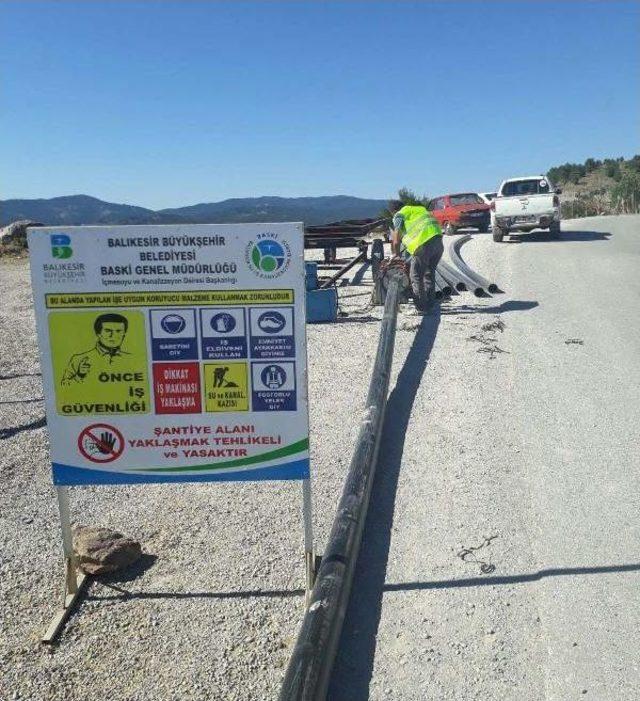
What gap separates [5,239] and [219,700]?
84.9 feet

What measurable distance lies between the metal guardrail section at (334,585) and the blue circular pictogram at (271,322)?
1.14m

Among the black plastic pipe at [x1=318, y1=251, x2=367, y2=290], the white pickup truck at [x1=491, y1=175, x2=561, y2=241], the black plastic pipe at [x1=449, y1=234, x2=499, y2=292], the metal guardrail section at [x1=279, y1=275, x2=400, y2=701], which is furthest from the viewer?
the white pickup truck at [x1=491, y1=175, x2=561, y2=241]

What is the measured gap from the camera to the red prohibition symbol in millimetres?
3846

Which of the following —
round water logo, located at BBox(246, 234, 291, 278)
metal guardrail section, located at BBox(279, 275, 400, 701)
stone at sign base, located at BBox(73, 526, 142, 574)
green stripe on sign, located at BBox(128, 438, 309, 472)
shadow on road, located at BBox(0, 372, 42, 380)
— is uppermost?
round water logo, located at BBox(246, 234, 291, 278)

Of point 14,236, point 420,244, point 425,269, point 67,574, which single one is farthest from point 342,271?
point 14,236

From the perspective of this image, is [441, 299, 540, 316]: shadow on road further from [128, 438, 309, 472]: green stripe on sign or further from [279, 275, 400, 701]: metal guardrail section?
[128, 438, 309, 472]: green stripe on sign

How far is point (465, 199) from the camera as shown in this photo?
27031mm

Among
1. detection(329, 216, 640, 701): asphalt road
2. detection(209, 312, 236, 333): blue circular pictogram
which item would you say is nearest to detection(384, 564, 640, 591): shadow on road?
detection(329, 216, 640, 701): asphalt road

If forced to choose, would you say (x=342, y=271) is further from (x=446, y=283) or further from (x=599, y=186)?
(x=599, y=186)

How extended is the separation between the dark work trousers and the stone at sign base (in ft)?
23.9

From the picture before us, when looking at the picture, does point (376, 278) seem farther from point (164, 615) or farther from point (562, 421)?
point (164, 615)

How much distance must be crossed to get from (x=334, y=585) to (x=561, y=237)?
2102 centimetres

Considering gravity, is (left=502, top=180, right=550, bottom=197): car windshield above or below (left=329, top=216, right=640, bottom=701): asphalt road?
above

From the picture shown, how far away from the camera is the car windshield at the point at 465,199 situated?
26750 millimetres
